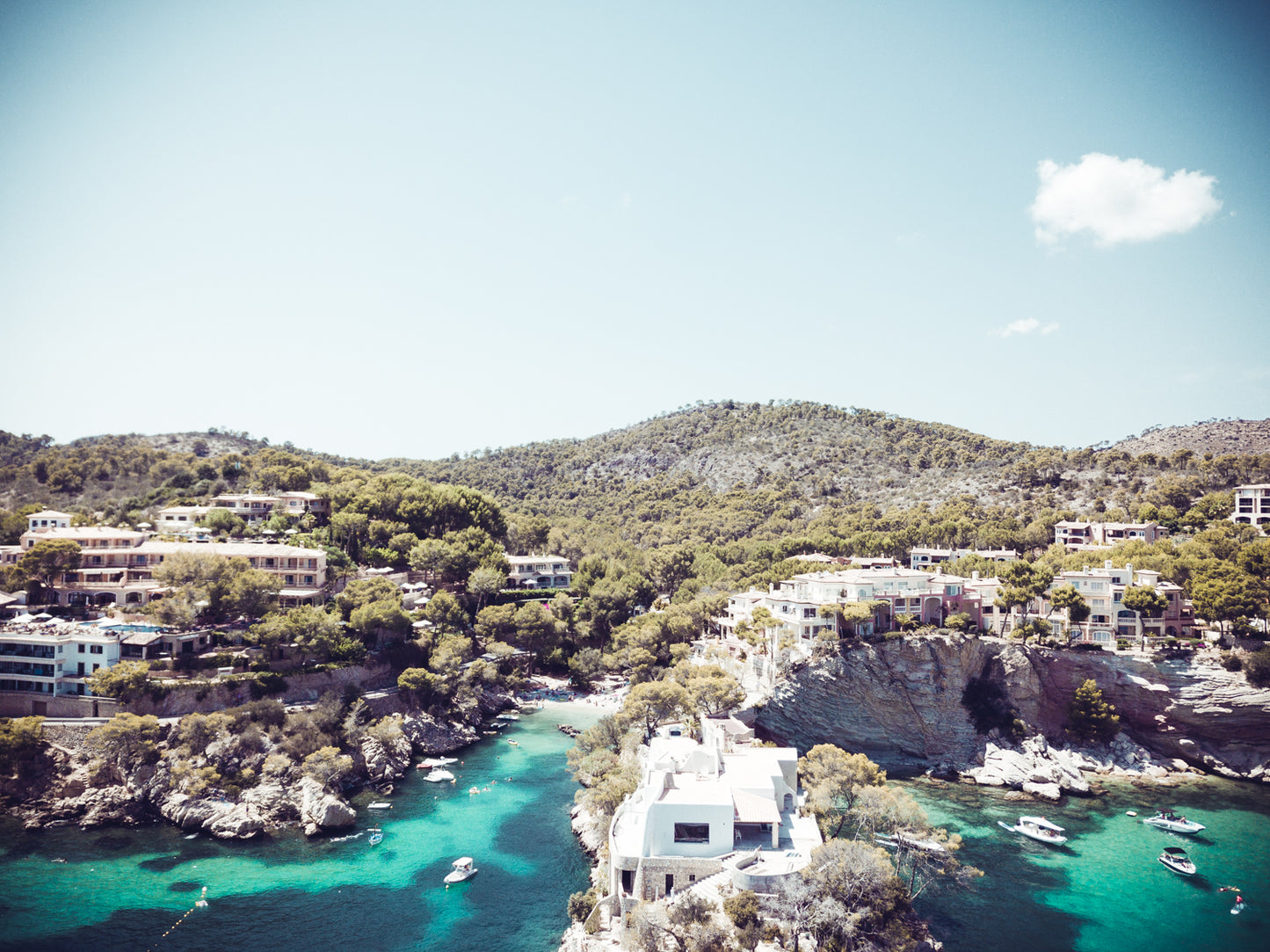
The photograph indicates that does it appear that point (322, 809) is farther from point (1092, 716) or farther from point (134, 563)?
point (1092, 716)

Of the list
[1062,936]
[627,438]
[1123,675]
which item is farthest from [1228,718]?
[627,438]

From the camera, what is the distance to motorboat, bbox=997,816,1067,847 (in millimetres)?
30250

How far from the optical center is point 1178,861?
92.0 feet

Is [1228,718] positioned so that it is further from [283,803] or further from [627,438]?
[627,438]

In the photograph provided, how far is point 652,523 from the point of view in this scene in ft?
307

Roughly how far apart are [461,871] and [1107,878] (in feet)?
83.0

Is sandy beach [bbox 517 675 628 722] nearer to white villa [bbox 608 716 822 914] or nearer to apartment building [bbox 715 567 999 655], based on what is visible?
apartment building [bbox 715 567 999 655]

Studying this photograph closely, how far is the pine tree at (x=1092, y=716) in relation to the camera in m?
39.5

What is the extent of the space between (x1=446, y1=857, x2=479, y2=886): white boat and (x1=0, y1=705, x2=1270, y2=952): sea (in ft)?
0.86

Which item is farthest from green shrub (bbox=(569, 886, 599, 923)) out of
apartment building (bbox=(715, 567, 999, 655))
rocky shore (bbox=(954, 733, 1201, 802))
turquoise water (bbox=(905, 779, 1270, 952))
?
rocky shore (bbox=(954, 733, 1201, 802))

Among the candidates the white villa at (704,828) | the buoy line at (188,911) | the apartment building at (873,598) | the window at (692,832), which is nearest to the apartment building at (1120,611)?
the apartment building at (873,598)

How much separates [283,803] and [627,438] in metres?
109

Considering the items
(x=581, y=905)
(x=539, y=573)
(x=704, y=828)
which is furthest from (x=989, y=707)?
(x=539, y=573)

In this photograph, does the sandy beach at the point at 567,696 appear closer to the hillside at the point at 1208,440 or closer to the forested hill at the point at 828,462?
the forested hill at the point at 828,462
